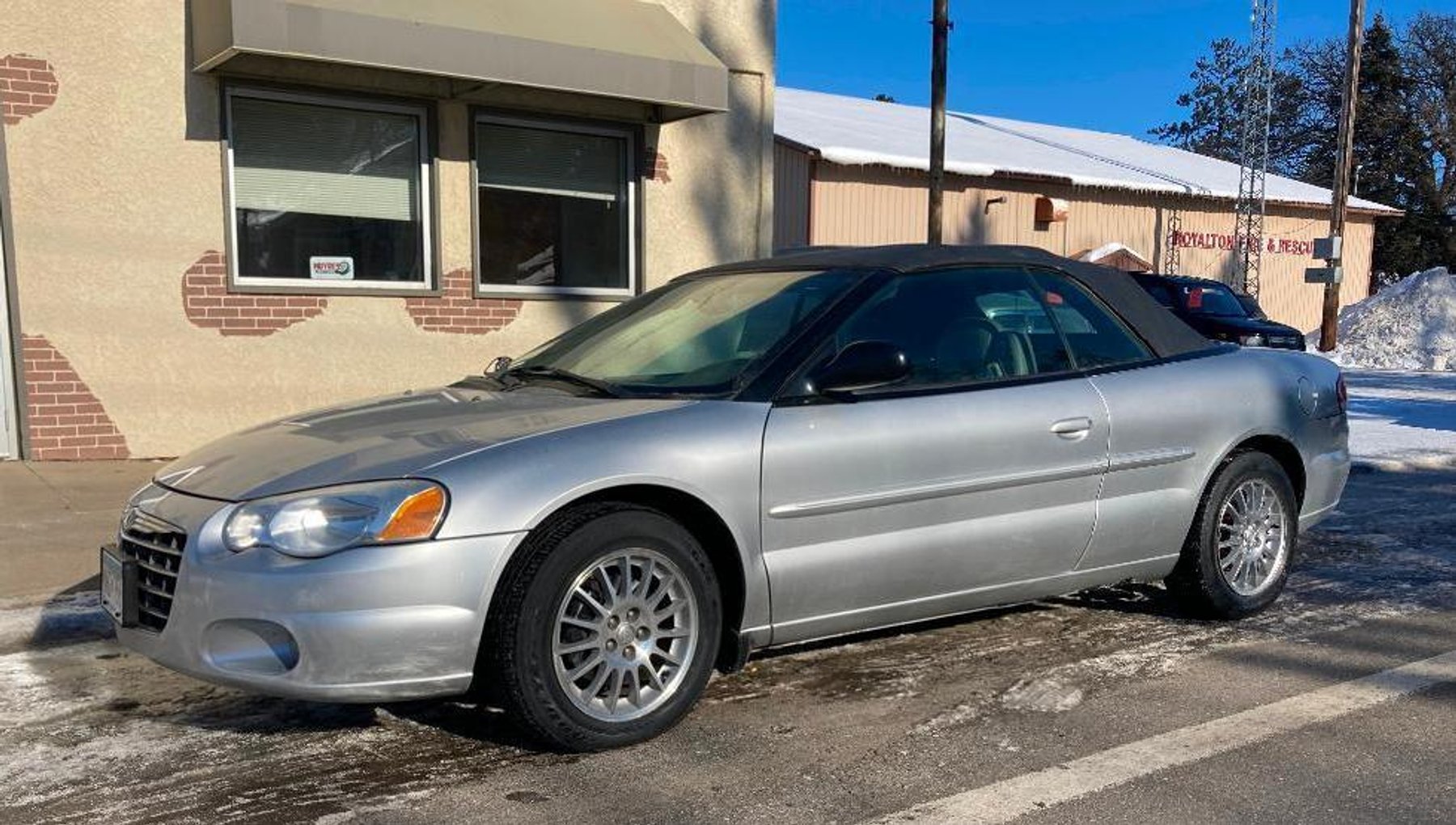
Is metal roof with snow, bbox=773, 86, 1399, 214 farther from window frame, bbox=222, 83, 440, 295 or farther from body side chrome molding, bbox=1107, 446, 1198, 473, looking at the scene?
body side chrome molding, bbox=1107, 446, 1198, 473

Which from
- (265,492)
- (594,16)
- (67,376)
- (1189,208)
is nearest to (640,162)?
(594,16)

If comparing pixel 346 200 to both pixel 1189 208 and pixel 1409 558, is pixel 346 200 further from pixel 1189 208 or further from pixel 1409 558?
pixel 1189 208

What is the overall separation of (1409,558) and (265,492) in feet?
19.2

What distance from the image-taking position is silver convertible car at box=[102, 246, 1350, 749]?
327 centimetres

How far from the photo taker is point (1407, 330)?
25.0 metres

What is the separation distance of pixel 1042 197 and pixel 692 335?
21336 mm

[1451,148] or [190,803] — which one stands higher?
[1451,148]

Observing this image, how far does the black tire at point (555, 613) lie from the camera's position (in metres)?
3.36

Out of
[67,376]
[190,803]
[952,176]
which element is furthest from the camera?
[952,176]

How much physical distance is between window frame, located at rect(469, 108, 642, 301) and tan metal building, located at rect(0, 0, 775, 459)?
0.07 ft

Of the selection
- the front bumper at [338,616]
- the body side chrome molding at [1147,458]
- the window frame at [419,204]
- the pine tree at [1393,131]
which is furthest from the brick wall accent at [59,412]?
the pine tree at [1393,131]

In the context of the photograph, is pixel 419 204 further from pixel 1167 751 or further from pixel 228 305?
pixel 1167 751

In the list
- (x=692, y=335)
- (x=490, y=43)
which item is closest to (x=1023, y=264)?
(x=692, y=335)

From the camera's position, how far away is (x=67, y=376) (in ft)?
25.8
